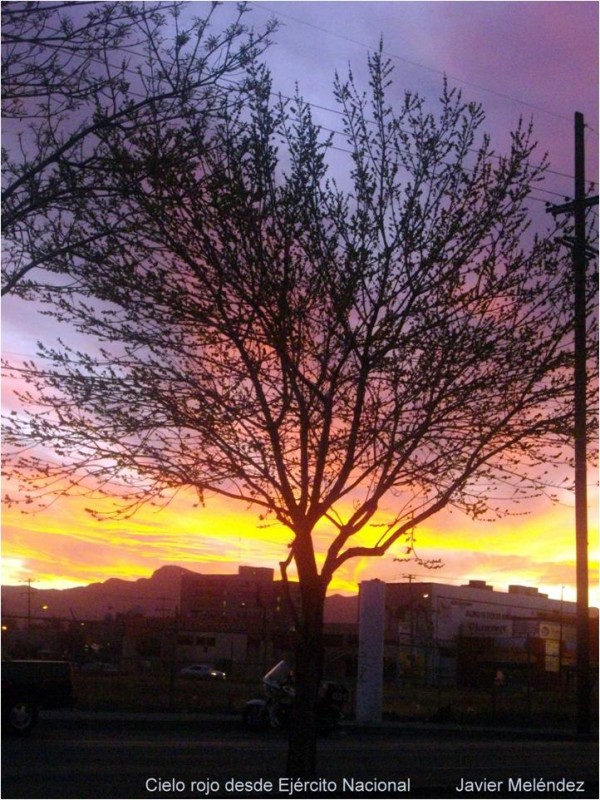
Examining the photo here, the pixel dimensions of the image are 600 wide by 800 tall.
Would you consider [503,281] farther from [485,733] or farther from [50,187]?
[485,733]

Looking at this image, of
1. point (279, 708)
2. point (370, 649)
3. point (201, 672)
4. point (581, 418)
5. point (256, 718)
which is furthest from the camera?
point (201, 672)

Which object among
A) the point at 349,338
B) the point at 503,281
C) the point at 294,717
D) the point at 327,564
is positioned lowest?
the point at 294,717

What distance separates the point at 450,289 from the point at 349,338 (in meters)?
1.12

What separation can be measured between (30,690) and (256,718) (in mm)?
5288

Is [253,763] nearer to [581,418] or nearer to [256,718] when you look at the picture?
[256,718]

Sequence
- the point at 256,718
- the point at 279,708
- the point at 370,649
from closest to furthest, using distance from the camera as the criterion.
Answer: the point at 256,718, the point at 279,708, the point at 370,649

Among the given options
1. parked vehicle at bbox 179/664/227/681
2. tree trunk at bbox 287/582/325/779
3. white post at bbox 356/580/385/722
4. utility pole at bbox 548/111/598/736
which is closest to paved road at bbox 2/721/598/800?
tree trunk at bbox 287/582/325/779

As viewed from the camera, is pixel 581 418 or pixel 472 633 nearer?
pixel 581 418

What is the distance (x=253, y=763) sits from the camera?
49.9 feet

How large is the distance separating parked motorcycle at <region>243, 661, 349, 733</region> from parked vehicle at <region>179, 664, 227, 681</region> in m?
15.6

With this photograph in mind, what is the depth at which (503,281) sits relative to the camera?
34.2 feet

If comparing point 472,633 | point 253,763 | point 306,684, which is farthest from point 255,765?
point 472,633

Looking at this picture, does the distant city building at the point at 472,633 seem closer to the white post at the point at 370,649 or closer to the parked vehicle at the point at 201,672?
the parked vehicle at the point at 201,672

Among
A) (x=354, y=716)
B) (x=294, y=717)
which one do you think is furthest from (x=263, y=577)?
(x=294, y=717)
